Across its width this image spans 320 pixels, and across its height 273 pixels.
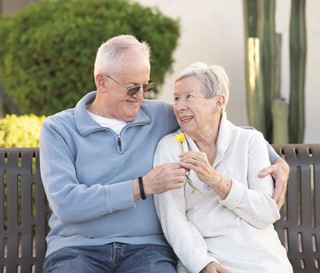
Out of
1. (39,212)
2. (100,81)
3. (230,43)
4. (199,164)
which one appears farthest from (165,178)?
(230,43)

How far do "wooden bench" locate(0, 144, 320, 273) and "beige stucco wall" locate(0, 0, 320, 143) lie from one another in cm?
396

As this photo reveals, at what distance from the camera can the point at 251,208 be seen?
4102 mm

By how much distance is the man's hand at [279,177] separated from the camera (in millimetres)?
4215

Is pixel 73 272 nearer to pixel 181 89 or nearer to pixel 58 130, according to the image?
pixel 58 130

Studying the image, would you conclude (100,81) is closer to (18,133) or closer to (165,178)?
(165,178)

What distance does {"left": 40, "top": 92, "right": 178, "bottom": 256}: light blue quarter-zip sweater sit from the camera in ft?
13.4

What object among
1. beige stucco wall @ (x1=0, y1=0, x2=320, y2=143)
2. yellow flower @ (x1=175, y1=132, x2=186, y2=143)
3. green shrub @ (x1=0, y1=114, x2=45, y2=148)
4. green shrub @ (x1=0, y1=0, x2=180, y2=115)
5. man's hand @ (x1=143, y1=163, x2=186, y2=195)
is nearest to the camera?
man's hand @ (x1=143, y1=163, x2=186, y2=195)

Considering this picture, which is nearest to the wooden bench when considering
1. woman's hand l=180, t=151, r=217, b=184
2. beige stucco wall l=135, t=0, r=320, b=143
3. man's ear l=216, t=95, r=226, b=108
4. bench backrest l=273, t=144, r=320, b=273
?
bench backrest l=273, t=144, r=320, b=273

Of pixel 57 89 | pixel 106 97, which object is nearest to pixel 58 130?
pixel 106 97

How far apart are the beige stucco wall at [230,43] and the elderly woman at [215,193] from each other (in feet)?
14.3

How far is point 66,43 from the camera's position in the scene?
8.09 metres

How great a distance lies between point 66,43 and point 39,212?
377 centimetres

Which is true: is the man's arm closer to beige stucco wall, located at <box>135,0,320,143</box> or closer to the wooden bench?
the wooden bench

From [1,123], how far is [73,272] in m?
1.87
